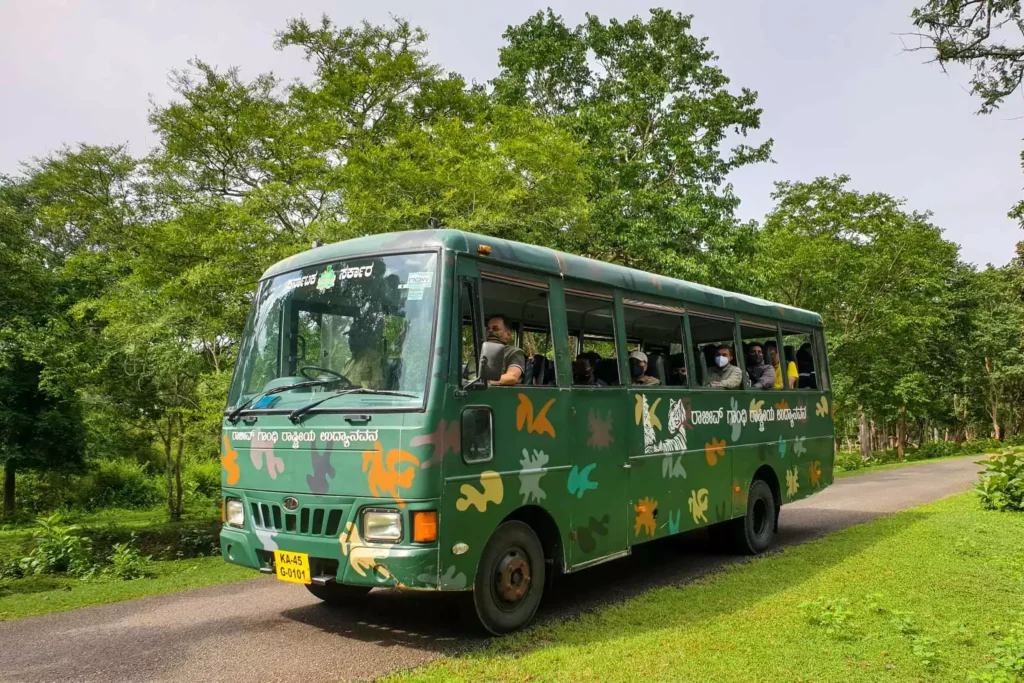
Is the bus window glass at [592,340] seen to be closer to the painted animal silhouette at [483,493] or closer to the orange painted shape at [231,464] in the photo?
the painted animal silhouette at [483,493]

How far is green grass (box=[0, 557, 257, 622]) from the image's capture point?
7.52 meters

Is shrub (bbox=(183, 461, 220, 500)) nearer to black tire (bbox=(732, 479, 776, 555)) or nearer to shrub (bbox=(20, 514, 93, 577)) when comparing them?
shrub (bbox=(20, 514, 93, 577))

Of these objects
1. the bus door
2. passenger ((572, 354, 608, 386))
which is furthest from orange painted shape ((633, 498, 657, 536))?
passenger ((572, 354, 608, 386))

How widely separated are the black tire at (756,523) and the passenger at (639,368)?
8.73 ft

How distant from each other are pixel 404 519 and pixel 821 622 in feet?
10.7

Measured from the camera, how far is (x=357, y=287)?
5859 millimetres

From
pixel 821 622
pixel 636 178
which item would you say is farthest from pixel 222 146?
pixel 821 622

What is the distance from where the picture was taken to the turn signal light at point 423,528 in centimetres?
515

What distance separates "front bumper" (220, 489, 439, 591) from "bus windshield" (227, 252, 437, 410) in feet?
2.28

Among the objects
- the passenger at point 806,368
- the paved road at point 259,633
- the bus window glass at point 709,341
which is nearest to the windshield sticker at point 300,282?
the paved road at point 259,633

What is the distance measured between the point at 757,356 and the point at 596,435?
12.8 ft

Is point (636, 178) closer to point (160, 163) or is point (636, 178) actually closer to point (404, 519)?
point (160, 163)

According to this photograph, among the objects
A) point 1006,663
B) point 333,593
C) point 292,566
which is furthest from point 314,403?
point 1006,663

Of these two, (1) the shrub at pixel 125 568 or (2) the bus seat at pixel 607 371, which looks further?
(1) the shrub at pixel 125 568
